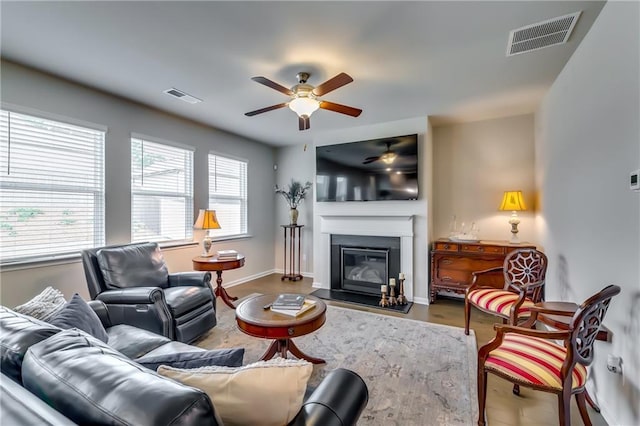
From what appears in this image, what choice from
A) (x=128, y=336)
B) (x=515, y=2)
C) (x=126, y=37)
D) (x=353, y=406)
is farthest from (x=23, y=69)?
(x=515, y=2)

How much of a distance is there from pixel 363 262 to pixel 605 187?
300cm

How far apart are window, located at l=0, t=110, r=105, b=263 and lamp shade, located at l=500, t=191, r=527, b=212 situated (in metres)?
4.78

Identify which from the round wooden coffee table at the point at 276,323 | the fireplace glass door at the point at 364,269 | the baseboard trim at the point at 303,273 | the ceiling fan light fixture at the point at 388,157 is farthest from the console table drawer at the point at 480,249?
the baseboard trim at the point at 303,273

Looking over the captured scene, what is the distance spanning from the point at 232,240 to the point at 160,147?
1796 mm

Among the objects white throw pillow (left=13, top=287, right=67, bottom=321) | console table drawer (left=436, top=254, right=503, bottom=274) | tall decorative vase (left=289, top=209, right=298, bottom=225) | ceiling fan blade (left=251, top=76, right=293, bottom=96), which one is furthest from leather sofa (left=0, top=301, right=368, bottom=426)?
tall decorative vase (left=289, top=209, right=298, bottom=225)

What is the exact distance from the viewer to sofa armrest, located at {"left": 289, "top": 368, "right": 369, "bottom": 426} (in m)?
0.89

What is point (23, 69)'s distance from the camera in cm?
259

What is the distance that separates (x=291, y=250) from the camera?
5559 mm

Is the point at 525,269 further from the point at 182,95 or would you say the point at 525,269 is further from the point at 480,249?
the point at 182,95

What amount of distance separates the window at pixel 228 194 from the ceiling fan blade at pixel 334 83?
8.74 ft

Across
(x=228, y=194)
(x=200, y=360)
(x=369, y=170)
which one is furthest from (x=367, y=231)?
(x=200, y=360)

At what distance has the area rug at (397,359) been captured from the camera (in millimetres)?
1815

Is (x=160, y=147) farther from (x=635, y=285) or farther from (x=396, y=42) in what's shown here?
(x=635, y=285)

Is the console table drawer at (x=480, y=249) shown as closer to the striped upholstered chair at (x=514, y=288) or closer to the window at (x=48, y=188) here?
the striped upholstered chair at (x=514, y=288)
